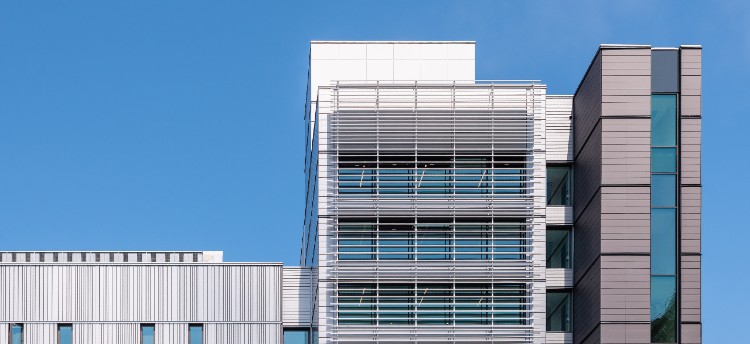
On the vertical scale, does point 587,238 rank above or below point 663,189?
below

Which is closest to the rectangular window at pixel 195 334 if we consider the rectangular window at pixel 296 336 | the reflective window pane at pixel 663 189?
the rectangular window at pixel 296 336

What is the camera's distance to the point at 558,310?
51781mm

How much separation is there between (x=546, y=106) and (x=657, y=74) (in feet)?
16.2

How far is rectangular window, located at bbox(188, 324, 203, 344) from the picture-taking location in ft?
177

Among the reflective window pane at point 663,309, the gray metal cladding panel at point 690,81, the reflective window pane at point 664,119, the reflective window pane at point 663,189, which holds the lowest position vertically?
the reflective window pane at point 663,309

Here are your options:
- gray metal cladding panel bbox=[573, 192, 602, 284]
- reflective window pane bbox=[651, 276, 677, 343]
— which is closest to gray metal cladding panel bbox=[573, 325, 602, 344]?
reflective window pane bbox=[651, 276, 677, 343]

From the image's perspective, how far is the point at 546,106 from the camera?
51750 millimetres

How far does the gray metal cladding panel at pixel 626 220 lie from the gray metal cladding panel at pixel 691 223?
42.1 inches

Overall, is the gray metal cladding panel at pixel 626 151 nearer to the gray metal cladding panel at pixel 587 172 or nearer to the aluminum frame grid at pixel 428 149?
the gray metal cladding panel at pixel 587 172

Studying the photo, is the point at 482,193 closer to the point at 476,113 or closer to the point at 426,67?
the point at 476,113

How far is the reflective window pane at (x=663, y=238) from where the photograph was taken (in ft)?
155

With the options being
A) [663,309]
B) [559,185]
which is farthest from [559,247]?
[663,309]

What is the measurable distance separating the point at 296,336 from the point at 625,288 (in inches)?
505

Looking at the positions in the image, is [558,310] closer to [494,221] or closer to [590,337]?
[590,337]
